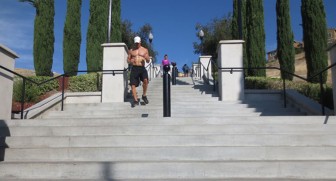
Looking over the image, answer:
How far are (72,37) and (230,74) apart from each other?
546 inches

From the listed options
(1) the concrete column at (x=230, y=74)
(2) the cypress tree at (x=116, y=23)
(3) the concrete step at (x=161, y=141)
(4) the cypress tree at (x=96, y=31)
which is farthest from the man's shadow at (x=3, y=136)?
(2) the cypress tree at (x=116, y=23)

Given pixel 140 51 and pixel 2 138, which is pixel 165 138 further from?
pixel 140 51

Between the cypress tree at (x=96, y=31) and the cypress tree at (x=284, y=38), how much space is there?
38.1 ft

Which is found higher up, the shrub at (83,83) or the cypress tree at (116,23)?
the cypress tree at (116,23)

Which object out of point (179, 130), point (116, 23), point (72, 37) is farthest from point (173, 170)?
point (116, 23)

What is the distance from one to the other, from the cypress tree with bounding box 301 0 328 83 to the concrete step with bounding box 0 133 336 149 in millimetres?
15428

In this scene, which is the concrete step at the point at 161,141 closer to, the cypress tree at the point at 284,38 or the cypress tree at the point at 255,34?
the cypress tree at the point at 255,34

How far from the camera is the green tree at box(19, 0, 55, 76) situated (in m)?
18.8

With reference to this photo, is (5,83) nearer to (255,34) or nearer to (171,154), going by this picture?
(171,154)

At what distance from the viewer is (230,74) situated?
9.92m

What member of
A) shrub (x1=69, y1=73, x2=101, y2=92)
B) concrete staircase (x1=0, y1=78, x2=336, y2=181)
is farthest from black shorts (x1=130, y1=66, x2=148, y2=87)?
shrub (x1=69, y1=73, x2=101, y2=92)

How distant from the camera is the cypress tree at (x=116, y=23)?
2372 centimetres

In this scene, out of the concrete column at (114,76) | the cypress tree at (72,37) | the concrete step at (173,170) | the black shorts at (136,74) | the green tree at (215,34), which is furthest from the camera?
the green tree at (215,34)

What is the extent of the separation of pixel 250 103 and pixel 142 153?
17.0 feet
